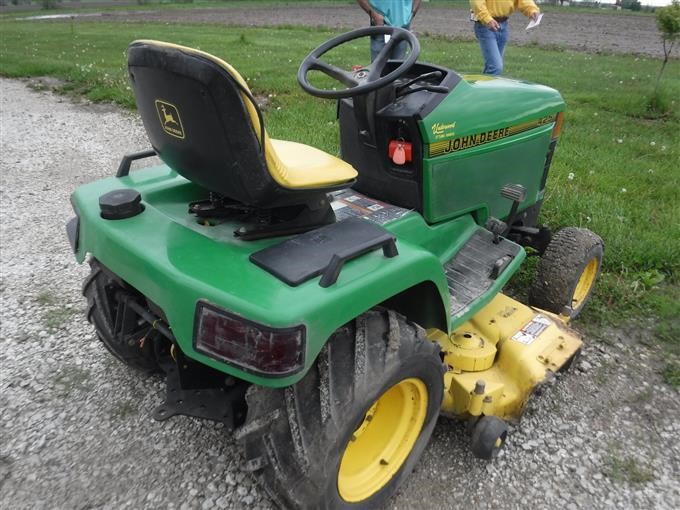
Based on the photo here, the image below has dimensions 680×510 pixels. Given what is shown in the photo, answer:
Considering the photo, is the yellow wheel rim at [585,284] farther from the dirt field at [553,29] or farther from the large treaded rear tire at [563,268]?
the dirt field at [553,29]

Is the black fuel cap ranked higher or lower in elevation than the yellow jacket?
lower

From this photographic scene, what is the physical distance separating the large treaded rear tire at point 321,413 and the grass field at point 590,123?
1.85m

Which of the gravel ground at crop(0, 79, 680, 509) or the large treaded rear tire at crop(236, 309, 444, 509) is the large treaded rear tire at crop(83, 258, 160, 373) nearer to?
the gravel ground at crop(0, 79, 680, 509)

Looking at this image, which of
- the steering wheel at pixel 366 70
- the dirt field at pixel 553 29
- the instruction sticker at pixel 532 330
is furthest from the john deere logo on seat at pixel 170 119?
the dirt field at pixel 553 29

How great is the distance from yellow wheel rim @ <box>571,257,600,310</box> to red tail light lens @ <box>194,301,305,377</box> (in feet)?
6.95

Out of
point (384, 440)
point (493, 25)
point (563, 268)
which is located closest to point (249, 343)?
point (384, 440)

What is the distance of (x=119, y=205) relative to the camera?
73.7 inches

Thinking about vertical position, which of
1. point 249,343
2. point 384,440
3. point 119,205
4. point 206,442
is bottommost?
point 206,442

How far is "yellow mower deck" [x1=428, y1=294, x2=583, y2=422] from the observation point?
7.16ft

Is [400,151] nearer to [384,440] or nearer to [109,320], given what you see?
[384,440]

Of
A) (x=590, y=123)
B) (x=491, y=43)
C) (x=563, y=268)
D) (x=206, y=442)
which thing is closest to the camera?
(x=206, y=442)

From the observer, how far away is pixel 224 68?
147cm

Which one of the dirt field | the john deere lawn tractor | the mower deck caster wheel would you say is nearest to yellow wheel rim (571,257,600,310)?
the john deere lawn tractor

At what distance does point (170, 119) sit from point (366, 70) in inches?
45.8
